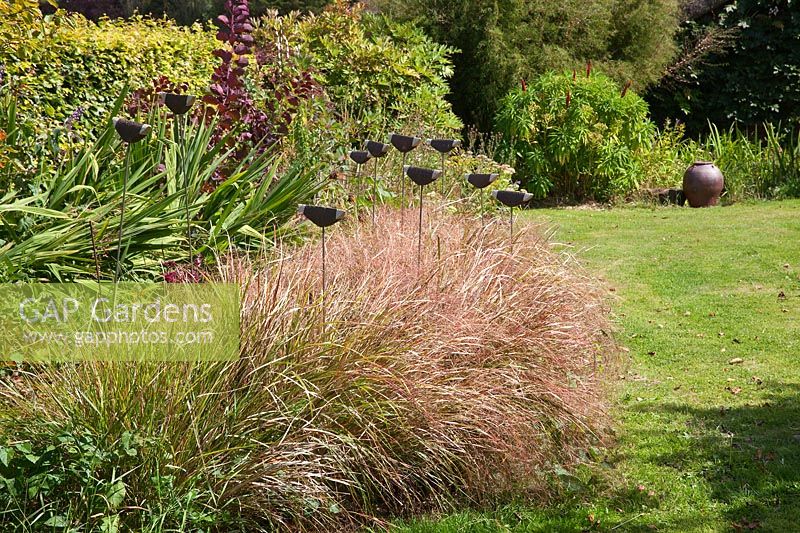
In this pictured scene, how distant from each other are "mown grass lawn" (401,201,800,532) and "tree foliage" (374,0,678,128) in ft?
14.6

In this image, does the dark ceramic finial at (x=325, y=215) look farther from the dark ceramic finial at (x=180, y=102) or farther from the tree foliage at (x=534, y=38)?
the tree foliage at (x=534, y=38)

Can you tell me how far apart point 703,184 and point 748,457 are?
8.26 m

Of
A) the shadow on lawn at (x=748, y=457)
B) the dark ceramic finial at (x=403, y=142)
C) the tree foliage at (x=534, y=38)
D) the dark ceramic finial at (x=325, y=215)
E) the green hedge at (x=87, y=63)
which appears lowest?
the shadow on lawn at (x=748, y=457)

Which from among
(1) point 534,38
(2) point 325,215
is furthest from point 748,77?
(2) point 325,215

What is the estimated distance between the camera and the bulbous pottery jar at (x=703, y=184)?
12.0 metres

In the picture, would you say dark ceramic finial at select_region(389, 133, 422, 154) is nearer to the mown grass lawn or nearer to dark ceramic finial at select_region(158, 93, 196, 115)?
dark ceramic finial at select_region(158, 93, 196, 115)

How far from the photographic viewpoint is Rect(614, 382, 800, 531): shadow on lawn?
3783 mm

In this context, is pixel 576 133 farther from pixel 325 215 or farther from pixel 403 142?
pixel 325 215

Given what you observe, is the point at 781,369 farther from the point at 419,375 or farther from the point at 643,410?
the point at 419,375

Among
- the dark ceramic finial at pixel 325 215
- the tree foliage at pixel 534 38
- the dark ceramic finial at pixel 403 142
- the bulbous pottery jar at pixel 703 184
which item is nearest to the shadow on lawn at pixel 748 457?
the dark ceramic finial at pixel 325 215

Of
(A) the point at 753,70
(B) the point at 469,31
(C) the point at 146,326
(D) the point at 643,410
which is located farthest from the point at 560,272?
(A) the point at 753,70

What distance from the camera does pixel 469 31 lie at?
1341 cm

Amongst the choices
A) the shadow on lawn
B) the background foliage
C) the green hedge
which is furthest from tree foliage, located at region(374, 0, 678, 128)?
the shadow on lawn

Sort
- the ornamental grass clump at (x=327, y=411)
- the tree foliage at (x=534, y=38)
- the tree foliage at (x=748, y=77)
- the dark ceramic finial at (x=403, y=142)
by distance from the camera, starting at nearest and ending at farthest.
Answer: the ornamental grass clump at (x=327, y=411) < the dark ceramic finial at (x=403, y=142) < the tree foliage at (x=534, y=38) < the tree foliage at (x=748, y=77)
